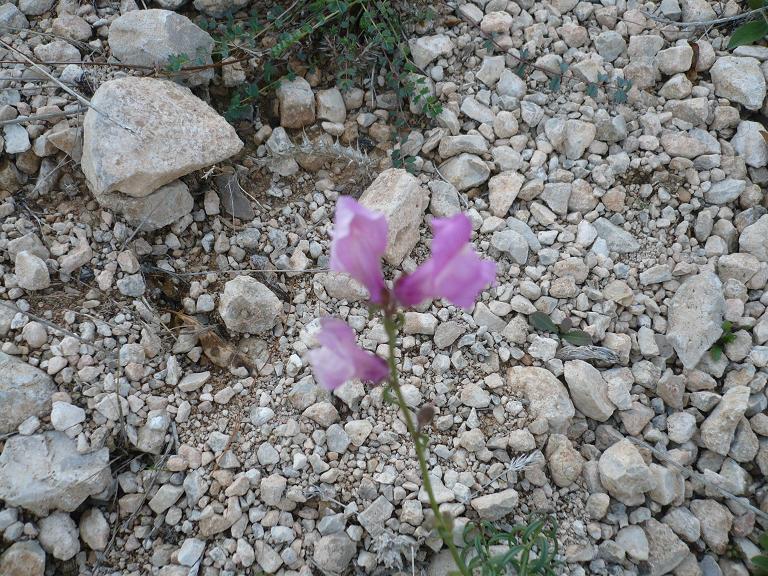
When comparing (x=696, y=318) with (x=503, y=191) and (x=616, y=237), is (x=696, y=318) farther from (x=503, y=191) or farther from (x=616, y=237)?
(x=503, y=191)

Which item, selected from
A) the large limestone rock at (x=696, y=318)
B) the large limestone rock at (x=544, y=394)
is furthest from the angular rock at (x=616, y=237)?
the large limestone rock at (x=544, y=394)

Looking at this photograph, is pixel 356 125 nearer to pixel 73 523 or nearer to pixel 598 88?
pixel 598 88

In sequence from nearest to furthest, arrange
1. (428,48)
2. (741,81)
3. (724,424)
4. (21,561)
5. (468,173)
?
(21,561)
(724,424)
(468,173)
(741,81)
(428,48)

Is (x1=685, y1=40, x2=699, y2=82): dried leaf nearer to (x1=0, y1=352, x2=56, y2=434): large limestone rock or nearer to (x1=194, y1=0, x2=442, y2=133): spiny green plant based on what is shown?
(x1=194, y1=0, x2=442, y2=133): spiny green plant

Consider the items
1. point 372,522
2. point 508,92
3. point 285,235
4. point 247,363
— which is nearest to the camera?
point 372,522

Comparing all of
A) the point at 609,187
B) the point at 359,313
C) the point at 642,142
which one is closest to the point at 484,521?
the point at 359,313

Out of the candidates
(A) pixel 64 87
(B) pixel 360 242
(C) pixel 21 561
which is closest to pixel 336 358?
(B) pixel 360 242
